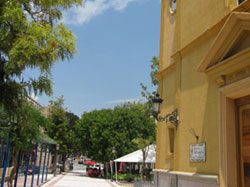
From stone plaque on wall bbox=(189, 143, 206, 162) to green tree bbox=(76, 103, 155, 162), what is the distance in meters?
21.7

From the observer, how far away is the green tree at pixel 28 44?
18.1ft

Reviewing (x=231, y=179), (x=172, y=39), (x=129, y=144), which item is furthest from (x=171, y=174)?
(x=129, y=144)

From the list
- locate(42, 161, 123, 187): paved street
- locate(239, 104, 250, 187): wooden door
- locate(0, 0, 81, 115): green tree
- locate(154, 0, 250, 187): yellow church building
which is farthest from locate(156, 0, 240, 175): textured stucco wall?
locate(42, 161, 123, 187): paved street

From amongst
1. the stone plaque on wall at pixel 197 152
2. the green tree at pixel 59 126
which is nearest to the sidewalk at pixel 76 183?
the green tree at pixel 59 126

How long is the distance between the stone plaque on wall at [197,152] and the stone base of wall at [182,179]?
0.44m

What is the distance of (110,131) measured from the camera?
30250 mm

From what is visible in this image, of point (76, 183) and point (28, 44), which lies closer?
point (28, 44)

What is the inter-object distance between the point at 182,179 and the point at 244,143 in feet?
7.77

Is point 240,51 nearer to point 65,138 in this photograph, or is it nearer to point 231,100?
point 231,100

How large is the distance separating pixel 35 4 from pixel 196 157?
582 centimetres

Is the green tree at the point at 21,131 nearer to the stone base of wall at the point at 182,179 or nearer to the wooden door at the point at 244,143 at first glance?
the stone base of wall at the point at 182,179

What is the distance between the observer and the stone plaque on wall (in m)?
7.27

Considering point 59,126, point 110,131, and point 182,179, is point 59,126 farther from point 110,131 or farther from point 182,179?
point 182,179

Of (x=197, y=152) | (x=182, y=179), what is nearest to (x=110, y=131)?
(x=182, y=179)
